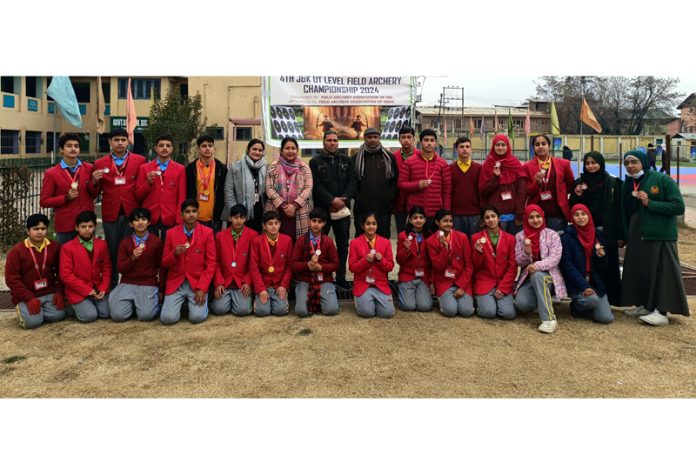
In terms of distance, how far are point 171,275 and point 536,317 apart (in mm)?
3624

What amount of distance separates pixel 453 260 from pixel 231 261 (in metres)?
2.22

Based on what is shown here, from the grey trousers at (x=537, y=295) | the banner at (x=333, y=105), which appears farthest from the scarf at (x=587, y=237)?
the banner at (x=333, y=105)

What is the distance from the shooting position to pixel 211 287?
5.28 m

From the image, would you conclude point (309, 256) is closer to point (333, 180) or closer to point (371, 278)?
point (371, 278)

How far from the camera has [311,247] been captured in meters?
5.22

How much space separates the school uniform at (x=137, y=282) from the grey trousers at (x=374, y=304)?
1.99 meters

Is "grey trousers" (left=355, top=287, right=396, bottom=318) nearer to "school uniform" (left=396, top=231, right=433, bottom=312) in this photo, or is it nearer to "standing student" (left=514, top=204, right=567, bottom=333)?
"school uniform" (left=396, top=231, right=433, bottom=312)

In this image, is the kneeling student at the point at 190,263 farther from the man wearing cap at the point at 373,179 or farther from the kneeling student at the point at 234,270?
the man wearing cap at the point at 373,179

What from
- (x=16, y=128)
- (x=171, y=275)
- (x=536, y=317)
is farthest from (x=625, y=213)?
(x=16, y=128)

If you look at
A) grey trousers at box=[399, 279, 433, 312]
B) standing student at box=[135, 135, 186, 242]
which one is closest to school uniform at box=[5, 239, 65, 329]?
standing student at box=[135, 135, 186, 242]

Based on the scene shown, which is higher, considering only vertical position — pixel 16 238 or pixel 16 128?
pixel 16 128

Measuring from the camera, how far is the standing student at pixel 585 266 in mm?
5012

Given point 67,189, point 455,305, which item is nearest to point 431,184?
point 455,305

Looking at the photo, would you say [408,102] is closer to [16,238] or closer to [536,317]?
[536,317]
